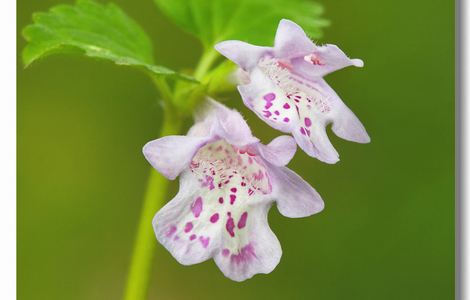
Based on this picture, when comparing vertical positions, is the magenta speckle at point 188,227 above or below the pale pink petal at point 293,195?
below

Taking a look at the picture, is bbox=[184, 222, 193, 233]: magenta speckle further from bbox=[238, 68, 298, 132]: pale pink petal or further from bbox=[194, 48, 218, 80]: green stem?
bbox=[194, 48, 218, 80]: green stem

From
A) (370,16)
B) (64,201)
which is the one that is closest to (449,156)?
(370,16)

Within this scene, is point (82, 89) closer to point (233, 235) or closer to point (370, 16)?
point (370, 16)

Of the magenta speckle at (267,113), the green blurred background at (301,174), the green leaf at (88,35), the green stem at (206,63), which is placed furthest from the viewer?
the green blurred background at (301,174)

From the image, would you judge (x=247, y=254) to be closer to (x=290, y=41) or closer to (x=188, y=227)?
(x=188, y=227)

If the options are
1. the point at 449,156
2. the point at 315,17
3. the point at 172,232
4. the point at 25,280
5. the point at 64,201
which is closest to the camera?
the point at 172,232

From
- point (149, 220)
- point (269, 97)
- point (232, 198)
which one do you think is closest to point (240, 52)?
point (269, 97)

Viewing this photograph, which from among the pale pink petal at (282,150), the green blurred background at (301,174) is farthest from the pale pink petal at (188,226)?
the green blurred background at (301,174)

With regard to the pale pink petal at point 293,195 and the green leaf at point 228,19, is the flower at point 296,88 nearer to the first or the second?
the pale pink petal at point 293,195
